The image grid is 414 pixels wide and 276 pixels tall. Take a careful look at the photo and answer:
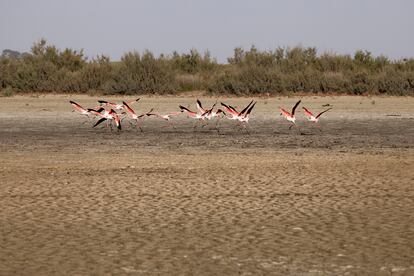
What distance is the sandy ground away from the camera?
18.6 feet

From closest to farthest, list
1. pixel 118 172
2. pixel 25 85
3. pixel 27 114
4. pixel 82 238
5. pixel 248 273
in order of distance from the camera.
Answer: pixel 248 273 < pixel 82 238 < pixel 118 172 < pixel 27 114 < pixel 25 85

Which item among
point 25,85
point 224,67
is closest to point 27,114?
point 25,85

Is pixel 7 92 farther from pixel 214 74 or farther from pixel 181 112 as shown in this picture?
pixel 181 112

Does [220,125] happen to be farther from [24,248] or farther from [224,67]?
[224,67]

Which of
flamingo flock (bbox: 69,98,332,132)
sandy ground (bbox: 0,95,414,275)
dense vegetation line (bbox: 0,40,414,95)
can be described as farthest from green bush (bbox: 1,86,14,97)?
sandy ground (bbox: 0,95,414,275)

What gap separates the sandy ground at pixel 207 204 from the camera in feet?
18.6

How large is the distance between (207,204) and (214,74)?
23640 mm

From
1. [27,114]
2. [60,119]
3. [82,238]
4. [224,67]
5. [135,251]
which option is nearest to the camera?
[135,251]

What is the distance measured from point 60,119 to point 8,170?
369 inches

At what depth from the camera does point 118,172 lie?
10.2 meters

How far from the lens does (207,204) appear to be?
788cm

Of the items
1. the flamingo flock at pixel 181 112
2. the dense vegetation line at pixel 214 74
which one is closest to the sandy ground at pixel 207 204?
the flamingo flock at pixel 181 112

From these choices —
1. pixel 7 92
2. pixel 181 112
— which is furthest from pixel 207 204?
pixel 7 92

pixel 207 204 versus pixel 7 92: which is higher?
pixel 7 92
